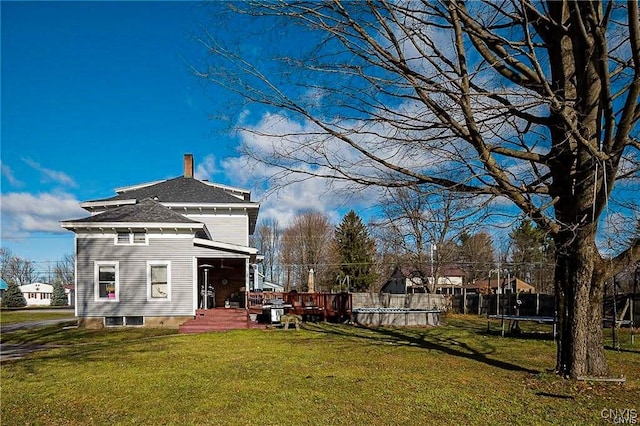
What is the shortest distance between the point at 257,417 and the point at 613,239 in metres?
5.47

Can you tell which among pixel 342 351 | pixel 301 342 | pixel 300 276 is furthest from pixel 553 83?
pixel 300 276

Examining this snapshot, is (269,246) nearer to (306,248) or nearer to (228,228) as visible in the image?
(306,248)

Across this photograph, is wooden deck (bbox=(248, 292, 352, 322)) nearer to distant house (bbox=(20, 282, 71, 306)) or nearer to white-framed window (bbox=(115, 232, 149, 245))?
white-framed window (bbox=(115, 232, 149, 245))

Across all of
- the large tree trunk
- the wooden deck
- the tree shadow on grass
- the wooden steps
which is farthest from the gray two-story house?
the large tree trunk

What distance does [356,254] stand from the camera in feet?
141

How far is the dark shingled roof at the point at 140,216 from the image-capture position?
17562mm

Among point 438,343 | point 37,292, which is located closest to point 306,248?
point 438,343

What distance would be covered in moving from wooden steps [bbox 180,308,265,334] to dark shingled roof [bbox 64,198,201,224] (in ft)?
11.6

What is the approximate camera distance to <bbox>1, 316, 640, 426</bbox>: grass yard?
5.54 m

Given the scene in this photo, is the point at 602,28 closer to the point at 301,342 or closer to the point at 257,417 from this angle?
the point at 257,417

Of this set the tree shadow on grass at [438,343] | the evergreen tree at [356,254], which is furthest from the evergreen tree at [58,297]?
the tree shadow on grass at [438,343]

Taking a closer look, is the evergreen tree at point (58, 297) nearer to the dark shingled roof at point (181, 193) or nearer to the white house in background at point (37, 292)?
the white house in background at point (37, 292)

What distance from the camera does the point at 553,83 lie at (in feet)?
24.2

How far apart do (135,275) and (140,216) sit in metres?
2.24
